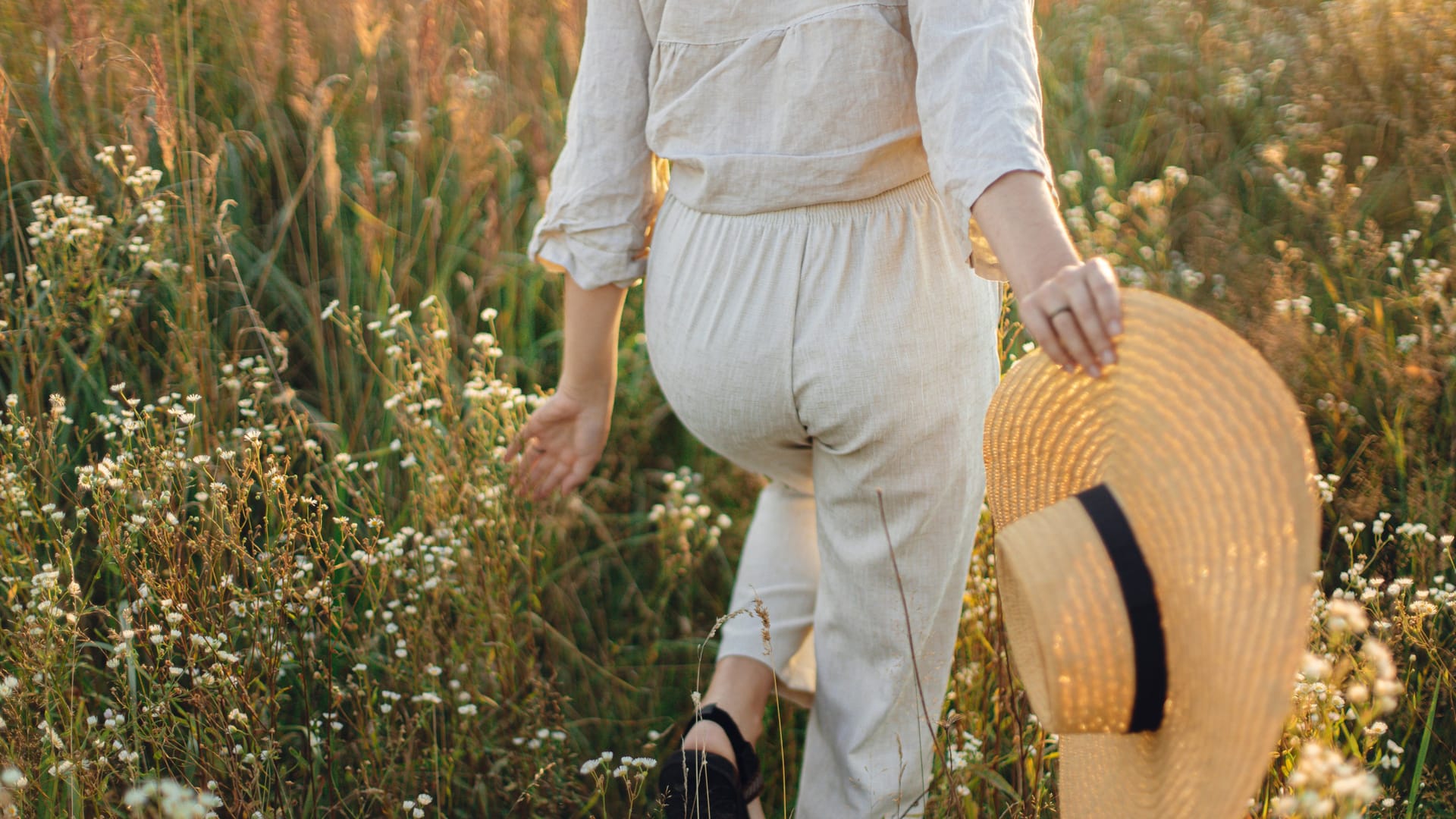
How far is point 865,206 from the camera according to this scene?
1740mm

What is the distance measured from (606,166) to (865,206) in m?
0.49

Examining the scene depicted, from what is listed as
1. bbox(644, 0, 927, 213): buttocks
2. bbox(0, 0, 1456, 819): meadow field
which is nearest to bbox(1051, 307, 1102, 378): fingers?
bbox(0, 0, 1456, 819): meadow field

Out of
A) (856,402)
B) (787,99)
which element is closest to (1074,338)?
(856,402)

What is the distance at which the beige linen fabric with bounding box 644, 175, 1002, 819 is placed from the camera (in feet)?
5.73

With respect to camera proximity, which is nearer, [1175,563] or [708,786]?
[1175,563]

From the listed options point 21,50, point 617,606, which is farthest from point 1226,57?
point 21,50

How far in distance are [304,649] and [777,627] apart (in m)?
0.89

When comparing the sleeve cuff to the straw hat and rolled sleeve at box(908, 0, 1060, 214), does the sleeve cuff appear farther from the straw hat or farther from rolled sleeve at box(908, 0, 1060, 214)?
the straw hat

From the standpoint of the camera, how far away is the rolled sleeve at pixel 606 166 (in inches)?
75.5

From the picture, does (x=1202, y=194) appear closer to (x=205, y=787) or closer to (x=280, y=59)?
(x=280, y=59)

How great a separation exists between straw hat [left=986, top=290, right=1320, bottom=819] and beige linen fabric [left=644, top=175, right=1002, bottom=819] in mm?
339

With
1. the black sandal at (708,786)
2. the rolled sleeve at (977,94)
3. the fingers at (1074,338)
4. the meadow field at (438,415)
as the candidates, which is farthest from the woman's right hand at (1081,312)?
the black sandal at (708,786)

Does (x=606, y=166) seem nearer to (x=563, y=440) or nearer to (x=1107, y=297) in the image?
(x=563, y=440)

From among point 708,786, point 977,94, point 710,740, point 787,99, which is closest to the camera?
point 977,94
